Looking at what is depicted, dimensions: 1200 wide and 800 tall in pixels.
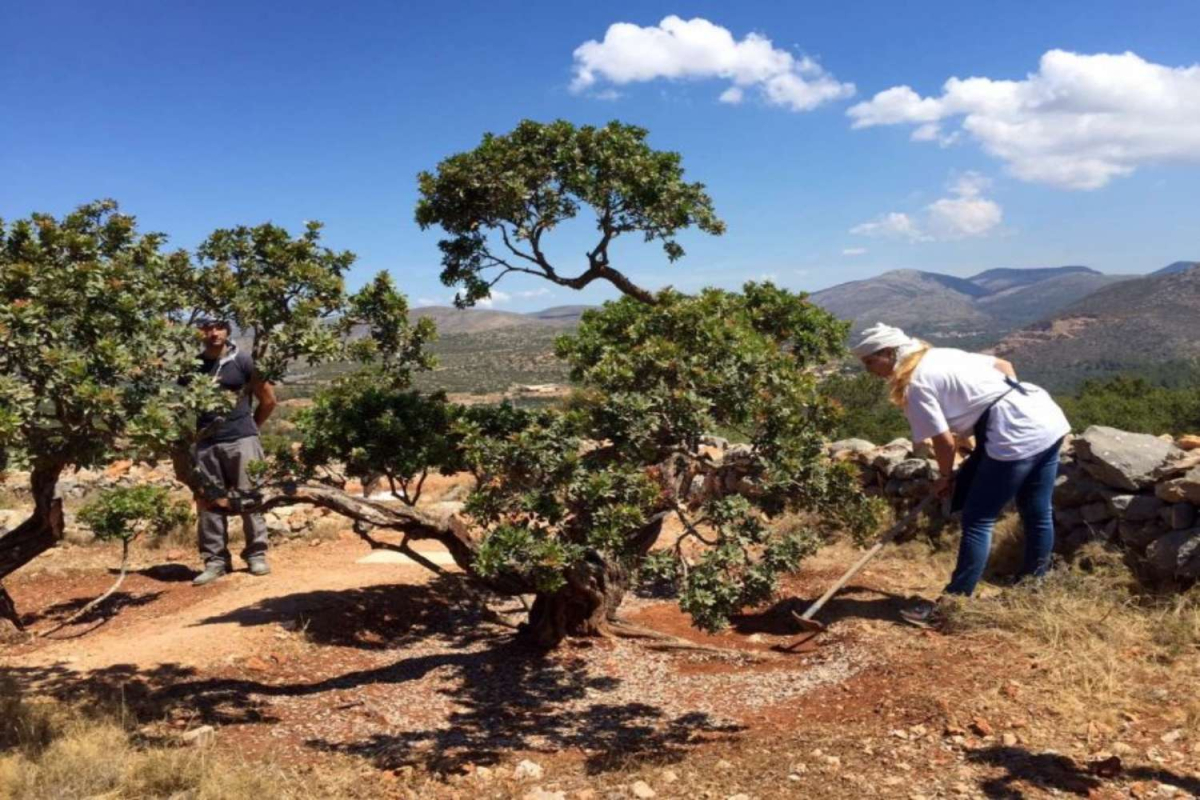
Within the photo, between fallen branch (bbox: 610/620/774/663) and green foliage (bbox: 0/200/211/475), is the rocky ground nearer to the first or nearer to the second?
fallen branch (bbox: 610/620/774/663)

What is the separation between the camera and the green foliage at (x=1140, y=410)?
14.0 m

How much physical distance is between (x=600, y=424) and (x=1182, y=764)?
130 inches

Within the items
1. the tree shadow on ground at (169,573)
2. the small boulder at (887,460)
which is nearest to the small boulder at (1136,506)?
the small boulder at (887,460)

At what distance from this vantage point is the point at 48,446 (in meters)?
4.00

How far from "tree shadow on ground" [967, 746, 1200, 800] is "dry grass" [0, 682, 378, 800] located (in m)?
3.20

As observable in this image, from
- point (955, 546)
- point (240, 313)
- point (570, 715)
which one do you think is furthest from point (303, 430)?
point (955, 546)

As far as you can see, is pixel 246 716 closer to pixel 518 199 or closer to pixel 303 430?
pixel 303 430

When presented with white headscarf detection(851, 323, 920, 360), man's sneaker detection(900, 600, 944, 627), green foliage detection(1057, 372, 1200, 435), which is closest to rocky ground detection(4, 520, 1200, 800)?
man's sneaker detection(900, 600, 944, 627)

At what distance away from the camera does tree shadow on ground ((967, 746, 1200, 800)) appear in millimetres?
3613

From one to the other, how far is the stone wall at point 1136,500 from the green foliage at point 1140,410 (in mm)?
7981

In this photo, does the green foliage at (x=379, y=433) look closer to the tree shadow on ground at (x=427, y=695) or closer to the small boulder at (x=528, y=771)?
the tree shadow on ground at (x=427, y=695)

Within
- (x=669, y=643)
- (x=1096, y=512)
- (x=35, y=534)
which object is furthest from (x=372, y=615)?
(x=1096, y=512)

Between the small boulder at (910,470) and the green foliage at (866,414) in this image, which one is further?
the green foliage at (866,414)

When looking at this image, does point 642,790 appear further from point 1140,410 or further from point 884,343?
point 1140,410
